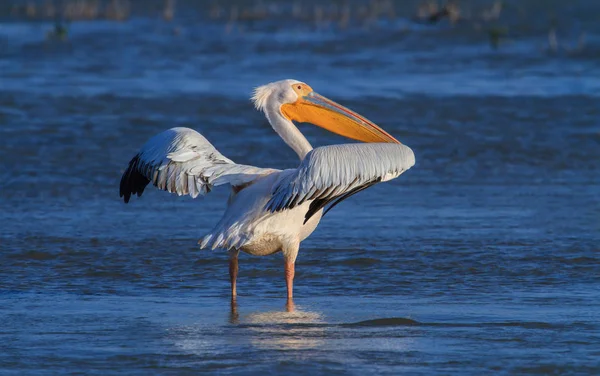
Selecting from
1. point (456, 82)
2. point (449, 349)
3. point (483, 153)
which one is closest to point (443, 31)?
point (456, 82)

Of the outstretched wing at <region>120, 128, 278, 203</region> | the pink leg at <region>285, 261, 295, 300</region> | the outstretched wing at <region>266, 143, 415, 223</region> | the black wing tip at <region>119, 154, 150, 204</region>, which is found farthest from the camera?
the black wing tip at <region>119, 154, 150, 204</region>

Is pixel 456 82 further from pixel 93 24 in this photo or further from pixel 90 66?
pixel 93 24

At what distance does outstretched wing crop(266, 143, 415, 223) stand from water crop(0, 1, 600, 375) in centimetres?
57

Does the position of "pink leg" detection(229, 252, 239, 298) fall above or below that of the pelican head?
below

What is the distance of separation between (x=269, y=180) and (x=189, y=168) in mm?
402

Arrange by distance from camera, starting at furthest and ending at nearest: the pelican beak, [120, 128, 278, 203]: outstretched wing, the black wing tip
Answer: the pelican beak, the black wing tip, [120, 128, 278, 203]: outstretched wing

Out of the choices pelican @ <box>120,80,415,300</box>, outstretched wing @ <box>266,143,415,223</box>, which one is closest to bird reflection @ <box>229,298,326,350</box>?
pelican @ <box>120,80,415,300</box>

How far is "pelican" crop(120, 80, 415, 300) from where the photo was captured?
19.4ft

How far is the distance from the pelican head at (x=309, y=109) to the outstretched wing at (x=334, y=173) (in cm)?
63

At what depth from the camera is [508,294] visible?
6.38 m

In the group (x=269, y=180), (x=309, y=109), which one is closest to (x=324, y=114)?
(x=309, y=109)

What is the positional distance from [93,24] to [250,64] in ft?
18.2

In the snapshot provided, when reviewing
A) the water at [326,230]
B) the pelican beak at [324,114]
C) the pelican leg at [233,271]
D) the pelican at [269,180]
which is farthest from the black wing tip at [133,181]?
the pelican beak at [324,114]

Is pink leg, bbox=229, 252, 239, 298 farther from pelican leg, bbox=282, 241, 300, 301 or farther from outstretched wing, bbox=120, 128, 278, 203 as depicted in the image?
outstretched wing, bbox=120, 128, 278, 203
